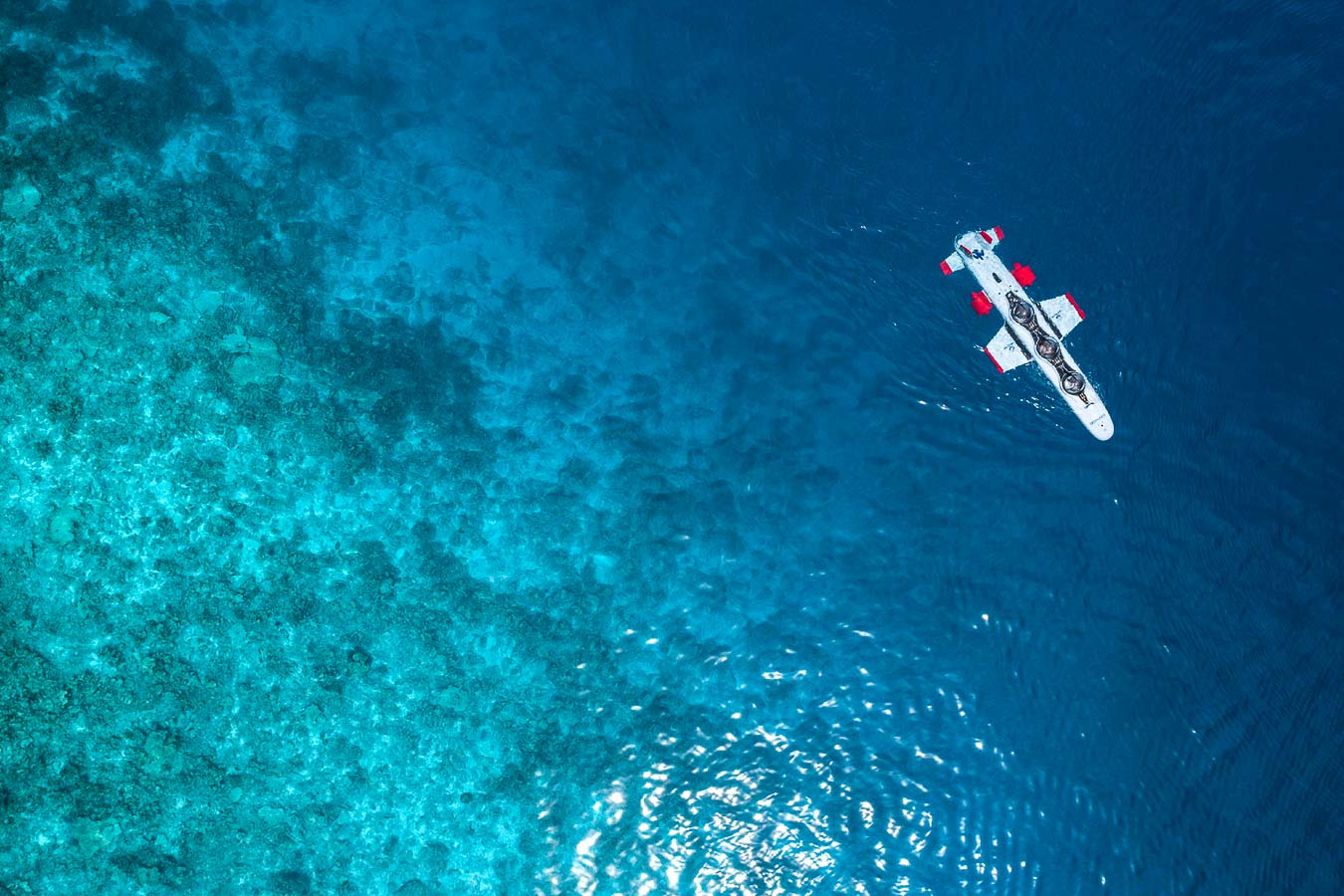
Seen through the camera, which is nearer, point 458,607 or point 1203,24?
point 458,607

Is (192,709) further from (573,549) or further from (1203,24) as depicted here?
(1203,24)

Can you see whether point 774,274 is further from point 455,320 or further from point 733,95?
point 455,320

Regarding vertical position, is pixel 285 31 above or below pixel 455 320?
above

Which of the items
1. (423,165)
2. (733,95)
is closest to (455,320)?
(423,165)

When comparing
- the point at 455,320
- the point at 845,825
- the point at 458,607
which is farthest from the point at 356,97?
the point at 845,825

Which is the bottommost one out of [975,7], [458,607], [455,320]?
[458,607]

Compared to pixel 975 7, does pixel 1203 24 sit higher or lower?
lower
